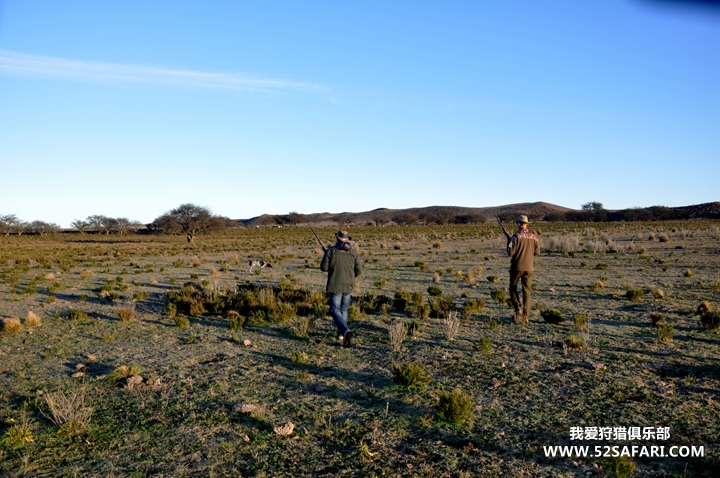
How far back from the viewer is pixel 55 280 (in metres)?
19.0

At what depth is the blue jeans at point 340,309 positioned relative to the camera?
820 centimetres

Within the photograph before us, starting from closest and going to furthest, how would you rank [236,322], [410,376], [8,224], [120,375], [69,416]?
[69,416] → [410,376] → [120,375] → [236,322] → [8,224]

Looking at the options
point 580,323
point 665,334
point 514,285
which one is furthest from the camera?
point 514,285

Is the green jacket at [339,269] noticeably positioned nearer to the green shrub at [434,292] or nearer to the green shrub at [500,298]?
the green shrub at [500,298]

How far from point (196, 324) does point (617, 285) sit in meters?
12.3

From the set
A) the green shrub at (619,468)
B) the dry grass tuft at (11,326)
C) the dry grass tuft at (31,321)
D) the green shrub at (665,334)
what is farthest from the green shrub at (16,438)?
the green shrub at (665,334)

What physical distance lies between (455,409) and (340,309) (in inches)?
152

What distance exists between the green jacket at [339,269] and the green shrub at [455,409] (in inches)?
137

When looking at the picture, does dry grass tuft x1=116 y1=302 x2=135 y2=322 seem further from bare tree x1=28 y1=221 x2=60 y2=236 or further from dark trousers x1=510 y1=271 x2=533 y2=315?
bare tree x1=28 y1=221 x2=60 y2=236

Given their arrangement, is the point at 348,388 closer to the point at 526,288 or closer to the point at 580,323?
the point at 526,288

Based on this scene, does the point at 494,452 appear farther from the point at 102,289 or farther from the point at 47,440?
the point at 102,289

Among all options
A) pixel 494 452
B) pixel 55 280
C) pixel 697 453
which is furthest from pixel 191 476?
pixel 55 280

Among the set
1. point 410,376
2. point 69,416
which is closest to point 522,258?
point 410,376

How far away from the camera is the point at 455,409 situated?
5.07 metres
